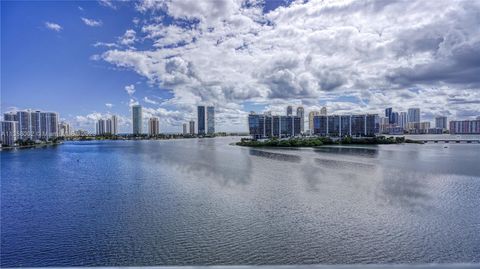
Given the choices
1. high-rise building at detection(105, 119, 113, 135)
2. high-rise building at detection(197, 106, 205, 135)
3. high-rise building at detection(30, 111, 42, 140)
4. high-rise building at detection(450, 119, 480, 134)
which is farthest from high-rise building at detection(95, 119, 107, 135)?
high-rise building at detection(450, 119, 480, 134)

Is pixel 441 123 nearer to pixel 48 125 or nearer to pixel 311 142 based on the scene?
pixel 311 142

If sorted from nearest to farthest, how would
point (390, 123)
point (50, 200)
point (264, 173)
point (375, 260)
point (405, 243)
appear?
1. point (375, 260)
2. point (405, 243)
3. point (50, 200)
4. point (264, 173)
5. point (390, 123)

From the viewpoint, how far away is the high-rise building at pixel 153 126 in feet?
276

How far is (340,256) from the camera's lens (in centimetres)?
445

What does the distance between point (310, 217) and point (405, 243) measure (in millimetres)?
1879

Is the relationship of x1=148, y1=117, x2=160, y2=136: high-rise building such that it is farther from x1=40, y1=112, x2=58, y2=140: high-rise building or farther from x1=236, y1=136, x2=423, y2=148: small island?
x1=236, y1=136, x2=423, y2=148: small island

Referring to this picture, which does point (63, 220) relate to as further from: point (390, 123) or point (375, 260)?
point (390, 123)

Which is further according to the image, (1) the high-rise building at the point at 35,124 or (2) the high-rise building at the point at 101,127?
(2) the high-rise building at the point at 101,127

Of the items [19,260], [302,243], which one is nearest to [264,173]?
[302,243]

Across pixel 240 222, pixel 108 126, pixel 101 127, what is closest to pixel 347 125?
pixel 240 222

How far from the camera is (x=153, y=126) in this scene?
276ft

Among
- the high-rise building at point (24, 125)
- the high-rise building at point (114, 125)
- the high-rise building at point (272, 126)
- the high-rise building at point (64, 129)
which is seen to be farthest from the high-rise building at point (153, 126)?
the high-rise building at point (272, 126)

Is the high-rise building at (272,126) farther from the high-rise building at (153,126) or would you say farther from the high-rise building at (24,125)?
the high-rise building at (153,126)

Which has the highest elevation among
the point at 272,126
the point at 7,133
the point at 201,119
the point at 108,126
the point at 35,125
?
the point at 201,119
